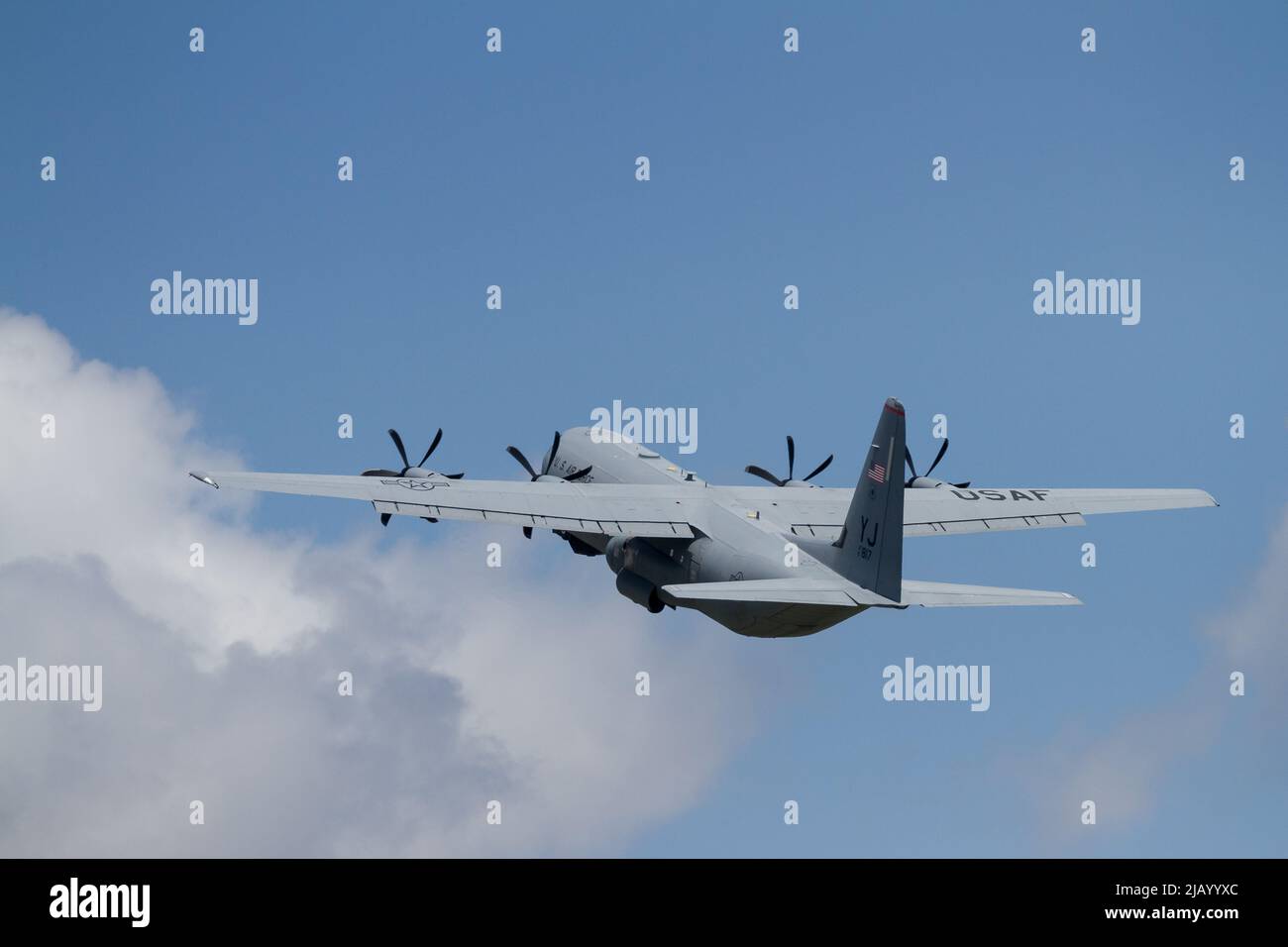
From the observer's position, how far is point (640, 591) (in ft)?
162

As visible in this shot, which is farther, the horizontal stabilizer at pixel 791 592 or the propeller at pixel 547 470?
the propeller at pixel 547 470

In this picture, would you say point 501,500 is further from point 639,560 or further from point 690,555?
point 690,555

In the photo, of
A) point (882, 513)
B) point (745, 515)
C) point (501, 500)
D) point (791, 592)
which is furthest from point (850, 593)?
point (501, 500)

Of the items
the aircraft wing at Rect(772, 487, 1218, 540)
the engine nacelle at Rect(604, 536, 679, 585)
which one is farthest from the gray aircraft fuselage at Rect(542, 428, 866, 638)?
the aircraft wing at Rect(772, 487, 1218, 540)

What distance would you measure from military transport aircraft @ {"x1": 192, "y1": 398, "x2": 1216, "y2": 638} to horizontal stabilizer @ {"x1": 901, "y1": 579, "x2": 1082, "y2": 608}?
0.04 m

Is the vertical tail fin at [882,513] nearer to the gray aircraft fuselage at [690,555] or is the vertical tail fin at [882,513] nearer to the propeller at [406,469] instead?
the gray aircraft fuselage at [690,555]

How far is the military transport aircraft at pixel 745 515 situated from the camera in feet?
137

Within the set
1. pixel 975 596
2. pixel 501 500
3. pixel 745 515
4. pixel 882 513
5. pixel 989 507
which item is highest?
pixel 501 500

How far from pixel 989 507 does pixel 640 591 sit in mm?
11012

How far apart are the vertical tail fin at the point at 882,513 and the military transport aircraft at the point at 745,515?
4 cm

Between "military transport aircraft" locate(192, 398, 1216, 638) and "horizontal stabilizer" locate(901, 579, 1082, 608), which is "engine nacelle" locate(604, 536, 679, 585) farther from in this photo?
"horizontal stabilizer" locate(901, 579, 1082, 608)

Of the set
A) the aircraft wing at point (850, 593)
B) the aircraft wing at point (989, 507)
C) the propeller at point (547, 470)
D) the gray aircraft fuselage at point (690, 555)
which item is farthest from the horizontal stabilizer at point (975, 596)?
the propeller at point (547, 470)
